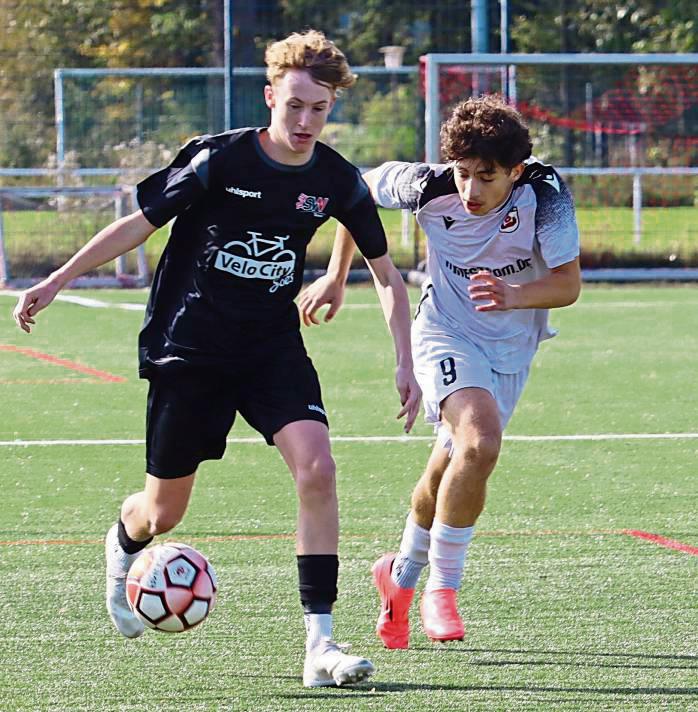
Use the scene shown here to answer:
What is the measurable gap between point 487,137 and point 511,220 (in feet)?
1.21

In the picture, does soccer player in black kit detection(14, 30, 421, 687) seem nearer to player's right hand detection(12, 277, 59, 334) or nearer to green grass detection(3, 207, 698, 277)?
player's right hand detection(12, 277, 59, 334)

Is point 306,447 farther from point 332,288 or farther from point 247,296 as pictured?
point 332,288

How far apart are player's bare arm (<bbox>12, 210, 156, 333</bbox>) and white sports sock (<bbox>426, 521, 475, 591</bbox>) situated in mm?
1335

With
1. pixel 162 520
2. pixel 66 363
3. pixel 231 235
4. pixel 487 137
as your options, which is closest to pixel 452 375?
pixel 487 137

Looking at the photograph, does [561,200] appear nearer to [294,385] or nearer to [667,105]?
[294,385]

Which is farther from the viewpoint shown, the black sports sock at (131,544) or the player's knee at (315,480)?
the black sports sock at (131,544)

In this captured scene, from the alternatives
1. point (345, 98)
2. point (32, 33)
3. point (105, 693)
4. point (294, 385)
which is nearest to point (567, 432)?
point (294, 385)

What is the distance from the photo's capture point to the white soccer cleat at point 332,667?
4258 millimetres

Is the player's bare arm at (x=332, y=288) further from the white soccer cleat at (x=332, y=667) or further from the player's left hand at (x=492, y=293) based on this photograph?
the white soccer cleat at (x=332, y=667)

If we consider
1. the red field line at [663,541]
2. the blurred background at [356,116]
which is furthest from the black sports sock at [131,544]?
the blurred background at [356,116]

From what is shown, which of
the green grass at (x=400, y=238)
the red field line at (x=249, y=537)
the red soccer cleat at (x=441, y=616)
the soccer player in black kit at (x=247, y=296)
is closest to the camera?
the soccer player in black kit at (x=247, y=296)

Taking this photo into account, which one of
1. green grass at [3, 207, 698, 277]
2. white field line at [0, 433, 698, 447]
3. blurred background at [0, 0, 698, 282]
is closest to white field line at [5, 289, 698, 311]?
blurred background at [0, 0, 698, 282]

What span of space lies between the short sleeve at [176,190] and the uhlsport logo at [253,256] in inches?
7.3

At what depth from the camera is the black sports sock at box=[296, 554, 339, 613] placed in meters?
4.51
